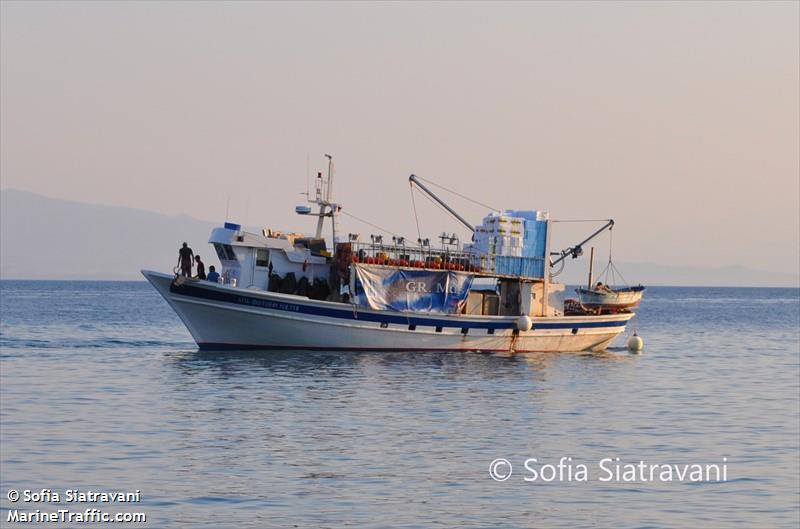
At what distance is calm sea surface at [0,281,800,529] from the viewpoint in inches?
886

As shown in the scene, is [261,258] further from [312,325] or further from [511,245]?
[511,245]

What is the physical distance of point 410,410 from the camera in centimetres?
3616

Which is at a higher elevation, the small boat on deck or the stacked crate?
the stacked crate

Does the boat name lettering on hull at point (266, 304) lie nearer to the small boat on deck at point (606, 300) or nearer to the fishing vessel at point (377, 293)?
the fishing vessel at point (377, 293)

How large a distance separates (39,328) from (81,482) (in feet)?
206

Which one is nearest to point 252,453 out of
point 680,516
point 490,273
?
point 680,516

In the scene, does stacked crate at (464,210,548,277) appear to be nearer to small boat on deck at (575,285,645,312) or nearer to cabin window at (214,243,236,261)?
small boat on deck at (575,285,645,312)

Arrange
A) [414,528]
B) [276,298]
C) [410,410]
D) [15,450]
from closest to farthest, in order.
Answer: [414,528]
[15,450]
[410,410]
[276,298]

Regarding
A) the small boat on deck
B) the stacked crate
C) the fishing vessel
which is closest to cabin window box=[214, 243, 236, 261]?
the fishing vessel

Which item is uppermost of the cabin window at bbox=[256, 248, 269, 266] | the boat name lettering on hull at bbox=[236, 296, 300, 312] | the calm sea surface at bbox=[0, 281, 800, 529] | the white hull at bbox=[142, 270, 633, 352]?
the cabin window at bbox=[256, 248, 269, 266]

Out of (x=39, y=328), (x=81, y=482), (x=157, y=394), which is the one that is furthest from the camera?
(x=39, y=328)

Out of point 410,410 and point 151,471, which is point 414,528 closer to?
point 151,471

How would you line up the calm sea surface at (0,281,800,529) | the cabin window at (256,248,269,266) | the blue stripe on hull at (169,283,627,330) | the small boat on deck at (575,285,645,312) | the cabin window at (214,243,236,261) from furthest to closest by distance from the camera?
the small boat on deck at (575,285,645,312)
the cabin window at (256,248,269,266)
the cabin window at (214,243,236,261)
the blue stripe on hull at (169,283,627,330)
the calm sea surface at (0,281,800,529)

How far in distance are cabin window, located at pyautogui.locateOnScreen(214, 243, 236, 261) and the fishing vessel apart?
0.05 metres
